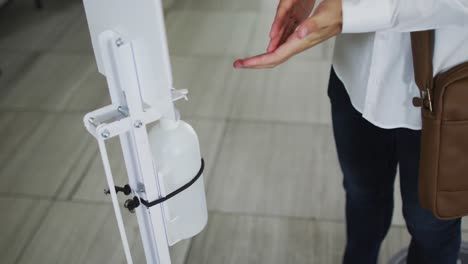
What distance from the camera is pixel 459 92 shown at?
0.82m

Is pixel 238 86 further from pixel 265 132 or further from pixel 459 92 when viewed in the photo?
pixel 459 92

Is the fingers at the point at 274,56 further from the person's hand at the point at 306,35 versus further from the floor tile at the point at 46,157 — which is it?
the floor tile at the point at 46,157

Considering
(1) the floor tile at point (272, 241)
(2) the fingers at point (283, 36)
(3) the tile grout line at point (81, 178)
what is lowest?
(1) the floor tile at point (272, 241)

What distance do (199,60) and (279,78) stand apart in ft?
1.39

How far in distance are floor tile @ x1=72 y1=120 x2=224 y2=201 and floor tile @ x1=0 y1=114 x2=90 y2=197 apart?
81 millimetres

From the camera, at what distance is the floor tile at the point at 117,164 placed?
74.9 inches

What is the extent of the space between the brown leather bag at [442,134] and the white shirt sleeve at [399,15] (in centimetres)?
7

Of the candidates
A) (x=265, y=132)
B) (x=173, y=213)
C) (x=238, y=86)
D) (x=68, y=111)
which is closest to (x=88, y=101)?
(x=68, y=111)

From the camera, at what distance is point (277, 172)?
6.30 ft

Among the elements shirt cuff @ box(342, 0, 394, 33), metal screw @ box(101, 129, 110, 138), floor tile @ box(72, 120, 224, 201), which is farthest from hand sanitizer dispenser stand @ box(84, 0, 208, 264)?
floor tile @ box(72, 120, 224, 201)

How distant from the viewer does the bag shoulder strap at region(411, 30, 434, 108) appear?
0.82m

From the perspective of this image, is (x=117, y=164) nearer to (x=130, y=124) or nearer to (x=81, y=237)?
(x=81, y=237)

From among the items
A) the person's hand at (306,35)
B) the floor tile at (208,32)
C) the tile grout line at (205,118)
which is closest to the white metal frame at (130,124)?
the person's hand at (306,35)

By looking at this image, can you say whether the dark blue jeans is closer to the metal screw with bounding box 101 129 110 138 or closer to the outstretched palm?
the outstretched palm
